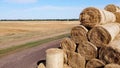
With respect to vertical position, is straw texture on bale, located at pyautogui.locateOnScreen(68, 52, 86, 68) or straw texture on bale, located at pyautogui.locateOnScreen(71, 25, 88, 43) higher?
straw texture on bale, located at pyautogui.locateOnScreen(71, 25, 88, 43)

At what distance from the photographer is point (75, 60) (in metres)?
9.39

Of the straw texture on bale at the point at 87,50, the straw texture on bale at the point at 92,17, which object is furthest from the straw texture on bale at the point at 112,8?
the straw texture on bale at the point at 87,50

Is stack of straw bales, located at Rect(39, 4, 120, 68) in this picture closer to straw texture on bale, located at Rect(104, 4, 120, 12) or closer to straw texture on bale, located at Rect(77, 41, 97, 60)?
straw texture on bale, located at Rect(77, 41, 97, 60)

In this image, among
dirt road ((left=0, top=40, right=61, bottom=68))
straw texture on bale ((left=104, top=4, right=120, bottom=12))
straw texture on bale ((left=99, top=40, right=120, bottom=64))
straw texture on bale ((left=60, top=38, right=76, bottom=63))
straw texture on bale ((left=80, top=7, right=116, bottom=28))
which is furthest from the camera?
dirt road ((left=0, top=40, right=61, bottom=68))

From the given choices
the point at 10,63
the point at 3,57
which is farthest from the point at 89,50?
Result: the point at 3,57

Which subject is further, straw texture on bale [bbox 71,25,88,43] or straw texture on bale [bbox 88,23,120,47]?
straw texture on bale [bbox 71,25,88,43]

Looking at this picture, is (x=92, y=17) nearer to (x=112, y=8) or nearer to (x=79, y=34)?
(x=79, y=34)

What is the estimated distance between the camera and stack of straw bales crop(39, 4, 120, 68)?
27.1ft

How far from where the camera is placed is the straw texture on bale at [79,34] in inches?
362

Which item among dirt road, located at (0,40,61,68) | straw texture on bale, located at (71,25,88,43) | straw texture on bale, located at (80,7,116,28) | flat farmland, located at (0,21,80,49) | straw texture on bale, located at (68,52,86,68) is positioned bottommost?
flat farmland, located at (0,21,80,49)

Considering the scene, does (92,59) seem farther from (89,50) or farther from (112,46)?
(112,46)

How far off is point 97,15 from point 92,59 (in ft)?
5.72

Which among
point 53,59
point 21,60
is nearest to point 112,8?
point 53,59

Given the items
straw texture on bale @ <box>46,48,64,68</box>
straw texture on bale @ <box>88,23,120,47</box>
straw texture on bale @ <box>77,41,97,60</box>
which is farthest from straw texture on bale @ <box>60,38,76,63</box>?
straw texture on bale @ <box>88,23,120,47</box>
